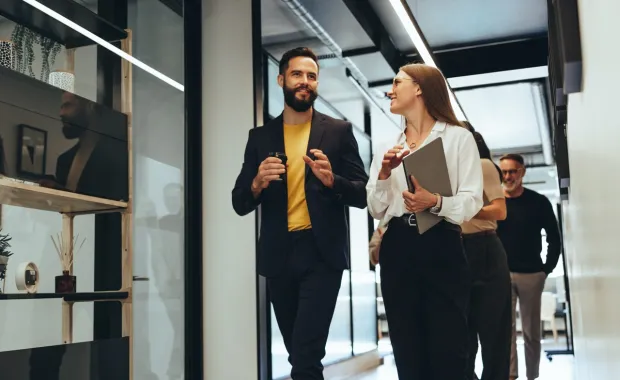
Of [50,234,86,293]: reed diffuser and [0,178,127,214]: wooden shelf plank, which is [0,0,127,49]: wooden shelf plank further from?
[50,234,86,293]: reed diffuser

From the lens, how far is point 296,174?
252cm

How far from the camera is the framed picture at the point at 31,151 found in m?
2.58

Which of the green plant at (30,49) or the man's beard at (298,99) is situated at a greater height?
the green plant at (30,49)

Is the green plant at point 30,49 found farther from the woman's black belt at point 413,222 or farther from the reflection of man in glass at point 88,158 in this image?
the woman's black belt at point 413,222

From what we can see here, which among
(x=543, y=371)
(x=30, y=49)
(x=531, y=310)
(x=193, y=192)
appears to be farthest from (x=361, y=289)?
(x=30, y=49)

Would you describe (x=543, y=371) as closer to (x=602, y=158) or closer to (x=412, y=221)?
(x=412, y=221)

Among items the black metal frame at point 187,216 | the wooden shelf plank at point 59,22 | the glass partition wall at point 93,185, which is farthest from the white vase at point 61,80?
the black metal frame at point 187,216

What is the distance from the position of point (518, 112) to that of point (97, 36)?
297 inches

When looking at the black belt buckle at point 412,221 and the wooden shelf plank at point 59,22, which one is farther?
the wooden shelf plank at point 59,22

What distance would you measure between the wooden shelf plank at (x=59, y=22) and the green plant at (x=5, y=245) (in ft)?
2.95

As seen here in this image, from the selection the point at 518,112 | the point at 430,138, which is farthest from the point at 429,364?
the point at 518,112

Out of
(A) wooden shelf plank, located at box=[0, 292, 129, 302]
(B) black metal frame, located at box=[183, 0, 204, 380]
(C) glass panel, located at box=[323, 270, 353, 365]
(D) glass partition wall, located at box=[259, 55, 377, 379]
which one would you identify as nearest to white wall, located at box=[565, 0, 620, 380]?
(A) wooden shelf plank, located at box=[0, 292, 129, 302]

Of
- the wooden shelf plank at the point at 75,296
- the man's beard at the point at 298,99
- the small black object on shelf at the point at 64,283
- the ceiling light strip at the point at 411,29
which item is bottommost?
the wooden shelf plank at the point at 75,296

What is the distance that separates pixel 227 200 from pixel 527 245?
6.39 feet
